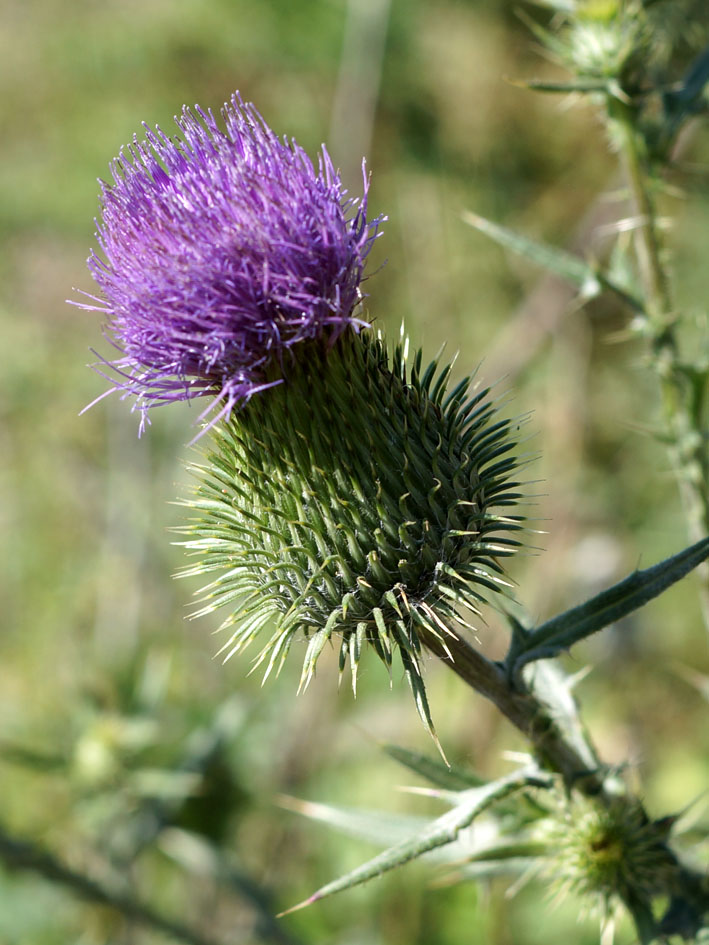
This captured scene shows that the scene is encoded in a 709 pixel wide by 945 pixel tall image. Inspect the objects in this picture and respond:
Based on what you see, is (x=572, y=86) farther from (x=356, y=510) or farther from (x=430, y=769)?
(x=430, y=769)

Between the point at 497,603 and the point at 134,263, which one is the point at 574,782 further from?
the point at 134,263

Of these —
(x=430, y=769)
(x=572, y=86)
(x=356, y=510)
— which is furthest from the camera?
(x=572, y=86)

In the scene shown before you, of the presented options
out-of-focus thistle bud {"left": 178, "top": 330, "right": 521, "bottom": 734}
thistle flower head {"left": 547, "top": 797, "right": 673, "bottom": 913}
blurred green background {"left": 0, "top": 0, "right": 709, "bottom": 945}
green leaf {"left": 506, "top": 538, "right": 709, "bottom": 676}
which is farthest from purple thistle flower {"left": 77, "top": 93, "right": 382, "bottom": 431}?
thistle flower head {"left": 547, "top": 797, "right": 673, "bottom": 913}

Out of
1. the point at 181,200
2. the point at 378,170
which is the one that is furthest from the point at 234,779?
the point at 378,170

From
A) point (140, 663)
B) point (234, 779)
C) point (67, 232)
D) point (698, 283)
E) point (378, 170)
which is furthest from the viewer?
point (67, 232)

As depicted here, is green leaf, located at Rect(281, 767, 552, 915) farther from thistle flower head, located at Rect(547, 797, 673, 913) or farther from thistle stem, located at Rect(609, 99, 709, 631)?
thistle stem, located at Rect(609, 99, 709, 631)

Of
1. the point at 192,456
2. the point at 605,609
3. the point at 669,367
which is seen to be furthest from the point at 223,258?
the point at 192,456

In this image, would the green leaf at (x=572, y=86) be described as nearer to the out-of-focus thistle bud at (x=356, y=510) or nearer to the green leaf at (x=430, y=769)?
the out-of-focus thistle bud at (x=356, y=510)
